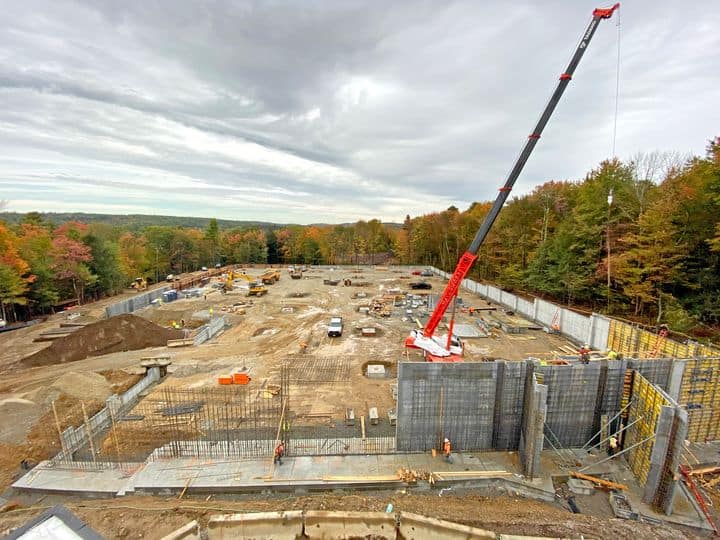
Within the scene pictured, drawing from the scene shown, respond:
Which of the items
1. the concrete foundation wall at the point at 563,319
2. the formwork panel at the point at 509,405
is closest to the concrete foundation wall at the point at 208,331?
the formwork panel at the point at 509,405

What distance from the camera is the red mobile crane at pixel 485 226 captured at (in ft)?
42.9

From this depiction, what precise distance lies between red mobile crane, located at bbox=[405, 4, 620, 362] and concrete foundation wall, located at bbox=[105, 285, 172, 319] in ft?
76.5

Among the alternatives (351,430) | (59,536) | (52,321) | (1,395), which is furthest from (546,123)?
(52,321)

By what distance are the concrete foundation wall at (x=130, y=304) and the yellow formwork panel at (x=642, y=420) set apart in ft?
102

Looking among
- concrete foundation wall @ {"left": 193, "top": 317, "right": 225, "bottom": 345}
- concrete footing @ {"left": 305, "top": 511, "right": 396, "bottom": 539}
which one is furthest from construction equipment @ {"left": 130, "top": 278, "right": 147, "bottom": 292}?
concrete footing @ {"left": 305, "top": 511, "right": 396, "bottom": 539}

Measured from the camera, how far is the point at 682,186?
20.0 m

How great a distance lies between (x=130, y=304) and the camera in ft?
93.9

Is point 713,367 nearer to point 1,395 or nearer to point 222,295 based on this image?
point 1,395

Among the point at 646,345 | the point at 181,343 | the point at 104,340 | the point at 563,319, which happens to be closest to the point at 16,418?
the point at 104,340

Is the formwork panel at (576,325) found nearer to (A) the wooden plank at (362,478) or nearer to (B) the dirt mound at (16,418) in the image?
(A) the wooden plank at (362,478)

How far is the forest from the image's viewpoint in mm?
19878

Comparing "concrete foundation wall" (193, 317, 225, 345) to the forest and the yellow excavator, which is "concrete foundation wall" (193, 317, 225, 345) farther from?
the forest

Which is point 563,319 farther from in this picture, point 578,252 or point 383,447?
point 383,447

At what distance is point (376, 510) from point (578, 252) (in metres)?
28.0
